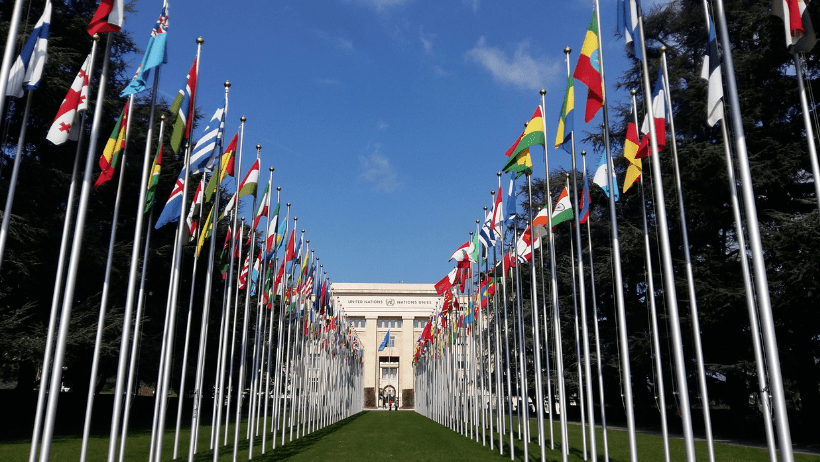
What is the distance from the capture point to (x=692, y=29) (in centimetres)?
2798

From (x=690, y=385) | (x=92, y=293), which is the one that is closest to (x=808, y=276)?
(x=690, y=385)

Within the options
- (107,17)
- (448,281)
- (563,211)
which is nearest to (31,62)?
(107,17)

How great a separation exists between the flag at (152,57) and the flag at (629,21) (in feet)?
25.4

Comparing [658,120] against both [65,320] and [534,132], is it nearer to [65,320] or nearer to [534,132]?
[534,132]

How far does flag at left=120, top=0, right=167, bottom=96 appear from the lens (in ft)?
35.4

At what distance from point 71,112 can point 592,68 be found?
27.6 ft

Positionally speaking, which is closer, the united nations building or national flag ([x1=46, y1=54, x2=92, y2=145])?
national flag ([x1=46, y1=54, x2=92, y2=145])

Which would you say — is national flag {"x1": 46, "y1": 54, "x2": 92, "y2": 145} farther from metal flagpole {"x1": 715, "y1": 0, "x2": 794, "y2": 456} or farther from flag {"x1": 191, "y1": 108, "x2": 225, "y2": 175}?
metal flagpole {"x1": 715, "y1": 0, "x2": 794, "y2": 456}

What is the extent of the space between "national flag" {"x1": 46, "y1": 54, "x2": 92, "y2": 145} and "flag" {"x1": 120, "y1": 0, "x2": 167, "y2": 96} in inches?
31.6

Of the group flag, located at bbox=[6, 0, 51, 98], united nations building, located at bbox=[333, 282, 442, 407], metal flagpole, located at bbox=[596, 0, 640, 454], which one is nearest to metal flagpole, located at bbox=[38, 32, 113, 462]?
flag, located at bbox=[6, 0, 51, 98]

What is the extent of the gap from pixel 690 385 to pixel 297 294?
18873mm

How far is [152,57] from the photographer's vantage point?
10867mm

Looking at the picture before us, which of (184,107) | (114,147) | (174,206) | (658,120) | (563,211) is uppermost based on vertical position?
(184,107)

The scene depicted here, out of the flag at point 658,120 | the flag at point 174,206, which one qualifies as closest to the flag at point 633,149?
the flag at point 658,120
